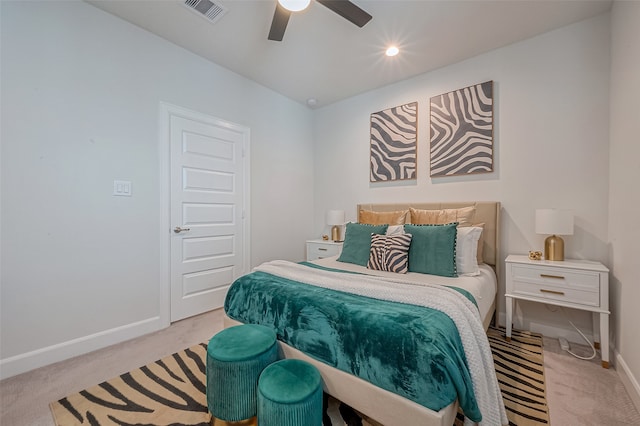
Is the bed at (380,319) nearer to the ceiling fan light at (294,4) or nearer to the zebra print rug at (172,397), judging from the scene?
the zebra print rug at (172,397)

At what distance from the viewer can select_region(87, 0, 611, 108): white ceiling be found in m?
2.21

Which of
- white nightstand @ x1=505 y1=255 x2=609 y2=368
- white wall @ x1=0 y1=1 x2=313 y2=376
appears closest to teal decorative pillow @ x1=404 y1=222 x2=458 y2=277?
white nightstand @ x1=505 y1=255 x2=609 y2=368

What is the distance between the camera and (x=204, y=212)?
3.04 m

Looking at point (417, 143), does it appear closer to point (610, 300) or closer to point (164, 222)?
point (610, 300)

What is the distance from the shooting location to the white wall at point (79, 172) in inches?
76.1

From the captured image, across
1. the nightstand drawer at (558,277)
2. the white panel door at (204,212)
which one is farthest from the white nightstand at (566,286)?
the white panel door at (204,212)

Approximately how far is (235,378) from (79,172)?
2114 millimetres

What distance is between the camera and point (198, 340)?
94.0 inches

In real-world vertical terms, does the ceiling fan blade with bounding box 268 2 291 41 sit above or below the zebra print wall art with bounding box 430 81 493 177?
above

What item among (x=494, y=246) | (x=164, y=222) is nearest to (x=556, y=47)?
(x=494, y=246)

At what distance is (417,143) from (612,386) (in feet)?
8.47

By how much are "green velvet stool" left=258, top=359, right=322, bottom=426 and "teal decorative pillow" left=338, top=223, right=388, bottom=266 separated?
141 cm

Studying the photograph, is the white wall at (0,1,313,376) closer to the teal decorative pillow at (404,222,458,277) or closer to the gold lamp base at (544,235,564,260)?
the teal decorative pillow at (404,222,458,277)

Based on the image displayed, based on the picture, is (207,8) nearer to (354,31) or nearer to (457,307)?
(354,31)
